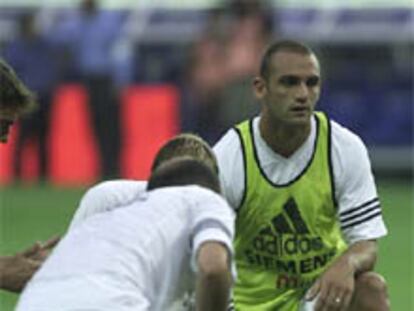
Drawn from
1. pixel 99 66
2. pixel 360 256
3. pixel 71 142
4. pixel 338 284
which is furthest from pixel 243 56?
pixel 338 284

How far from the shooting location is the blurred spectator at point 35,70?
22234 mm

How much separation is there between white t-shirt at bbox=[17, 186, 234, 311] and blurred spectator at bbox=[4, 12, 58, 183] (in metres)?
15.1

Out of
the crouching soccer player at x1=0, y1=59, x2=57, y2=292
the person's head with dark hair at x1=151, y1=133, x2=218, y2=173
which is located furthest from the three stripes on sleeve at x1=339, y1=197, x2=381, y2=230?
the crouching soccer player at x1=0, y1=59, x2=57, y2=292

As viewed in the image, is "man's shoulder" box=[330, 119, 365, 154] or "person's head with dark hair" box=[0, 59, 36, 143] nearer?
"person's head with dark hair" box=[0, 59, 36, 143]

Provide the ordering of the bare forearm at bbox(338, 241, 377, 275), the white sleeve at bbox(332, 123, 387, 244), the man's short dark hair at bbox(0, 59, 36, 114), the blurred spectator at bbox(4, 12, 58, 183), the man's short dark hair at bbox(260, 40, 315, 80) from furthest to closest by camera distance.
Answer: the blurred spectator at bbox(4, 12, 58, 183) → the man's short dark hair at bbox(260, 40, 315, 80) → the white sleeve at bbox(332, 123, 387, 244) → the bare forearm at bbox(338, 241, 377, 275) → the man's short dark hair at bbox(0, 59, 36, 114)

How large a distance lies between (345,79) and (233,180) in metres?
14.4

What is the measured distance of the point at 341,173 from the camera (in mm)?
8945

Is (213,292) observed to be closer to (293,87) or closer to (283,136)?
(293,87)

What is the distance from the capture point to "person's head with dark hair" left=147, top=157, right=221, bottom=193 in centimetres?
706

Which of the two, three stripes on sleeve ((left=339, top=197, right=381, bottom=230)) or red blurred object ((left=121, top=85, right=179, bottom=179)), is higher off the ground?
three stripes on sleeve ((left=339, top=197, right=381, bottom=230))

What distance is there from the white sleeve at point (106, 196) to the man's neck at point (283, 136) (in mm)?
1323

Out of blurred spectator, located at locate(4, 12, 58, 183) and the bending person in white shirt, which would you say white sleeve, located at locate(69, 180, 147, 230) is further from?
blurred spectator, located at locate(4, 12, 58, 183)

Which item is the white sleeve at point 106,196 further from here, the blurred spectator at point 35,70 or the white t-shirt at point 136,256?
the blurred spectator at point 35,70

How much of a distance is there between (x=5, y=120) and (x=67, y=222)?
992cm
